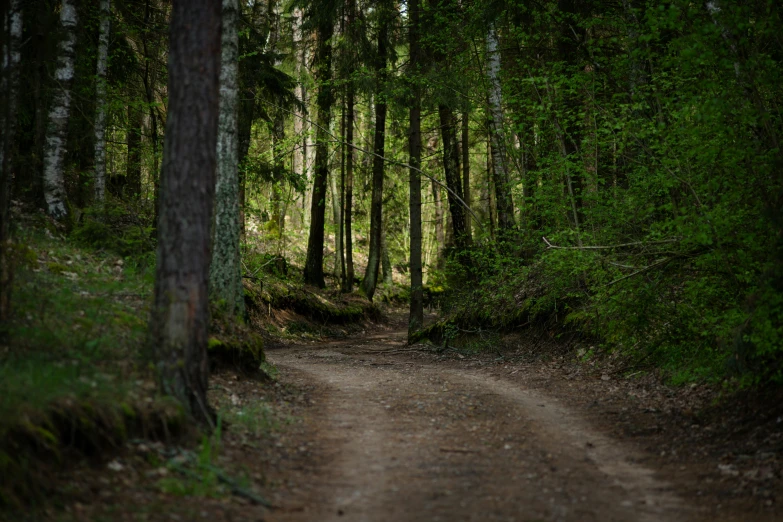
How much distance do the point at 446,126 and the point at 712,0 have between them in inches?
443

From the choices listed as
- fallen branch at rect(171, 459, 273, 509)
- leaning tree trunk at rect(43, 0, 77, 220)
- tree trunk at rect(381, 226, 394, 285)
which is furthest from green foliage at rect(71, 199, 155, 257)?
tree trunk at rect(381, 226, 394, 285)

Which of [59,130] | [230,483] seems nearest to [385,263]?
[59,130]

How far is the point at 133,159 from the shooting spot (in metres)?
18.9

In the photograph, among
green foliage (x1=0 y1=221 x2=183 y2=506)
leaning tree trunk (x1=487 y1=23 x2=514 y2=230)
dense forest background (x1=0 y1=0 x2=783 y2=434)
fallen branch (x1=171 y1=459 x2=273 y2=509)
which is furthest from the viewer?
leaning tree trunk (x1=487 y1=23 x2=514 y2=230)

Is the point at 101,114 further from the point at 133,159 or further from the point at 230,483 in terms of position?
the point at 230,483

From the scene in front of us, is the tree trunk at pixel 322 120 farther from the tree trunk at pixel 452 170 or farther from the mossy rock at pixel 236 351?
the mossy rock at pixel 236 351

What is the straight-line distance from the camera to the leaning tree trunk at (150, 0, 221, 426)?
244 inches

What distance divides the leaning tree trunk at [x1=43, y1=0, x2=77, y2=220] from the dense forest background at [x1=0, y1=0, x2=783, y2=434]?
38mm

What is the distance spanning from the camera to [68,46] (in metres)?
12.2

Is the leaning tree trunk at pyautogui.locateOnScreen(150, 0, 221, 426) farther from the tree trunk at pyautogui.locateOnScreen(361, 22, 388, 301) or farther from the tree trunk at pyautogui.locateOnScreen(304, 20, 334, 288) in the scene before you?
the tree trunk at pyautogui.locateOnScreen(304, 20, 334, 288)

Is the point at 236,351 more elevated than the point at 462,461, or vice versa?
the point at 236,351

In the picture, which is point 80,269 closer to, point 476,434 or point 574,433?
point 476,434

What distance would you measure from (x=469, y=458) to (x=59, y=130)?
997 centimetres

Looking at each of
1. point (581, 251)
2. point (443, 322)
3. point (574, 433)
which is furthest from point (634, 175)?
point (443, 322)
